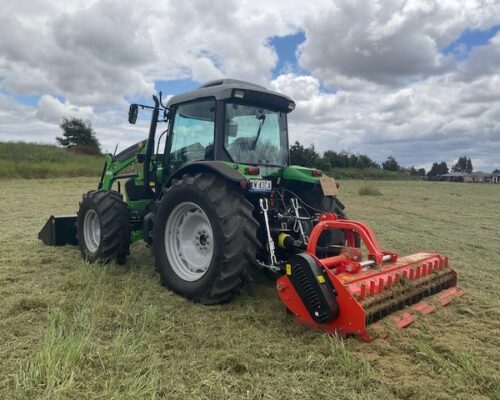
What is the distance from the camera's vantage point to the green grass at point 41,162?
24000 mm

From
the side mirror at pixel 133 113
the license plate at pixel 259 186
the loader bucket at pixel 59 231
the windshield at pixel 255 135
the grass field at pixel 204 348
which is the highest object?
the side mirror at pixel 133 113

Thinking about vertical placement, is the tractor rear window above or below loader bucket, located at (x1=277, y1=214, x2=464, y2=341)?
above

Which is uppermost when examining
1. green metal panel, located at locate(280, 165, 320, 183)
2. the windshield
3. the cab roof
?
the cab roof

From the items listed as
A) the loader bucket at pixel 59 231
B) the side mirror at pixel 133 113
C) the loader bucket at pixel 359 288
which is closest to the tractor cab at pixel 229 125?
the side mirror at pixel 133 113

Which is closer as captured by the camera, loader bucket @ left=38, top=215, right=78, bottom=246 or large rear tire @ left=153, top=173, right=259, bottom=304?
large rear tire @ left=153, top=173, right=259, bottom=304

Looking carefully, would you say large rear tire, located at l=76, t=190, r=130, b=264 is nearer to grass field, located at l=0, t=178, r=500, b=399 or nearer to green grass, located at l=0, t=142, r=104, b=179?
grass field, located at l=0, t=178, r=500, b=399

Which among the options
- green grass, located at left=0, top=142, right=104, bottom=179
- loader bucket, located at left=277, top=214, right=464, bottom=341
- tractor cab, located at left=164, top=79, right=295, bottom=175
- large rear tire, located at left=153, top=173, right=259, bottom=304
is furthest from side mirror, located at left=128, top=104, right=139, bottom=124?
green grass, located at left=0, top=142, right=104, bottom=179

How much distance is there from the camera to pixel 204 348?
10.6ft

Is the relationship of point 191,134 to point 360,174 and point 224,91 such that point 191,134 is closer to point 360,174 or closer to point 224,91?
point 224,91

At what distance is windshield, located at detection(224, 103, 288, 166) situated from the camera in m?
4.86

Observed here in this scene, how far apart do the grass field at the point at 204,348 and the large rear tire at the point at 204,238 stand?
8.1 inches

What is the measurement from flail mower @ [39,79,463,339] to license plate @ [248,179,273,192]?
0.01 meters

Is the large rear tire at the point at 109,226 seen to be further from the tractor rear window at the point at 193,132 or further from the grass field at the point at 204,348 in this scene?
the tractor rear window at the point at 193,132

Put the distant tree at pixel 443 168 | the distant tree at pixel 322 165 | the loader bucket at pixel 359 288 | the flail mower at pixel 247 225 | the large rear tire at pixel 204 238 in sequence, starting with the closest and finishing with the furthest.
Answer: the loader bucket at pixel 359 288
the flail mower at pixel 247 225
the large rear tire at pixel 204 238
the distant tree at pixel 322 165
the distant tree at pixel 443 168
